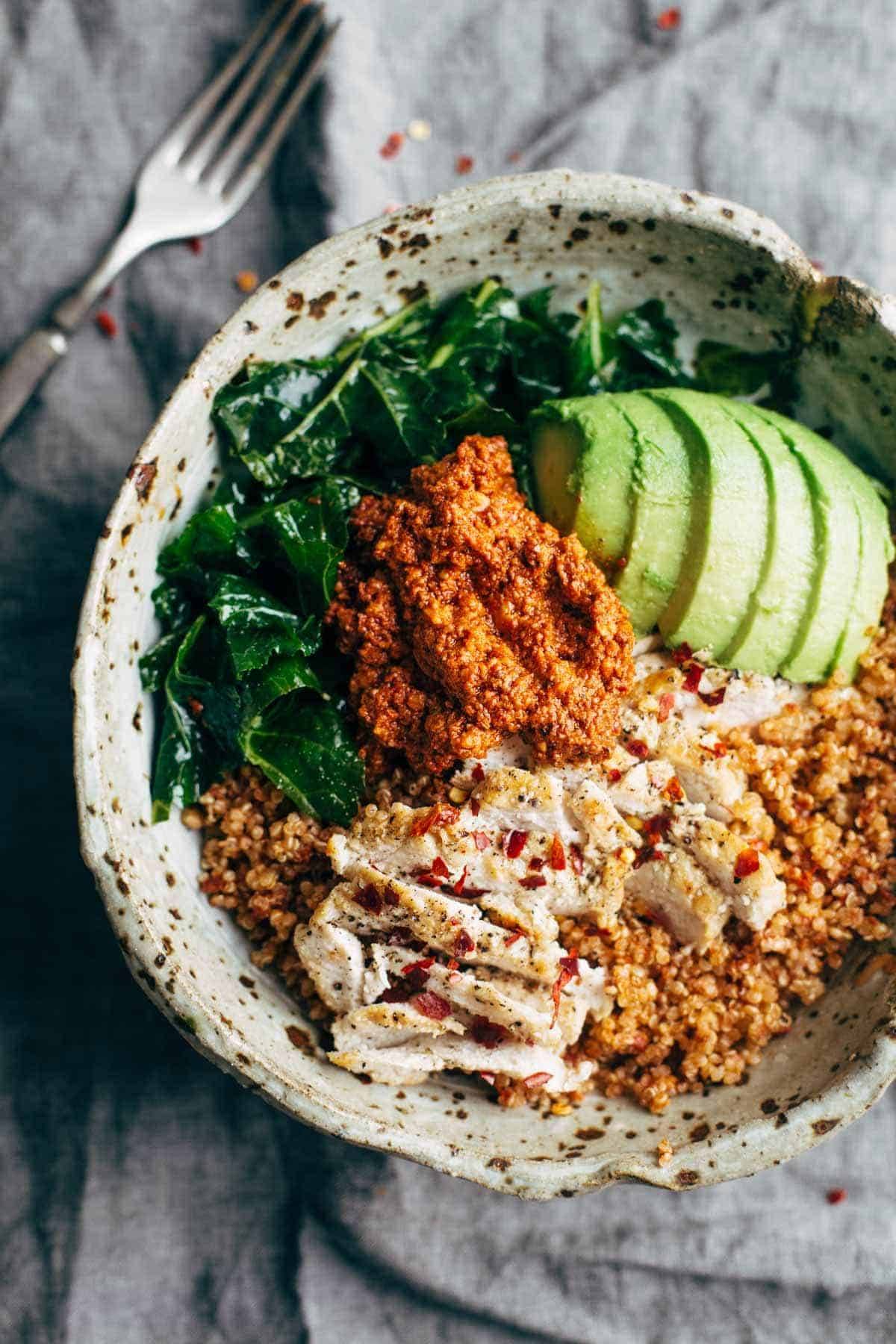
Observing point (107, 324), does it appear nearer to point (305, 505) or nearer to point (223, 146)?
point (223, 146)

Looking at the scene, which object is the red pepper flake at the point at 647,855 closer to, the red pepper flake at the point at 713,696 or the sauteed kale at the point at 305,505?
the red pepper flake at the point at 713,696

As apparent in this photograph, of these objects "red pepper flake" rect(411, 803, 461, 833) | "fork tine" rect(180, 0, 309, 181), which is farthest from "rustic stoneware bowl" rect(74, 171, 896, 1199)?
"fork tine" rect(180, 0, 309, 181)

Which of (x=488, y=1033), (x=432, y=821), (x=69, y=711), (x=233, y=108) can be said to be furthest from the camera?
(x=233, y=108)

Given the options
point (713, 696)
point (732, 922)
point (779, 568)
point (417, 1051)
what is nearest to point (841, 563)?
point (779, 568)

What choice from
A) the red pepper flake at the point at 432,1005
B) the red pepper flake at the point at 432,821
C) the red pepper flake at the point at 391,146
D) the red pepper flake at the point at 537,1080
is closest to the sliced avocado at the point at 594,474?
the red pepper flake at the point at 432,821

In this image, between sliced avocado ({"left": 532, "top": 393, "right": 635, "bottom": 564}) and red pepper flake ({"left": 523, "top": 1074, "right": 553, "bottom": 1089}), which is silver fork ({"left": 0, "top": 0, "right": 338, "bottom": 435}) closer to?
sliced avocado ({"left": 532, "top": 393, "right": 635, "bottom": 564})

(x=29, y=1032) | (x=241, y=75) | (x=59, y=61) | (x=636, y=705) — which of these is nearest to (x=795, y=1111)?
(x=636, y=705)

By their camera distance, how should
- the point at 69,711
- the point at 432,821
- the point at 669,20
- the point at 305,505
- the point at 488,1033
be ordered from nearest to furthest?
the point at 432,821
the point at 488,1033
the point at 305,505
the point at 69,711
the point at 669,20

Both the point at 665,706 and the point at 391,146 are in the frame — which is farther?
the point at 391,146
